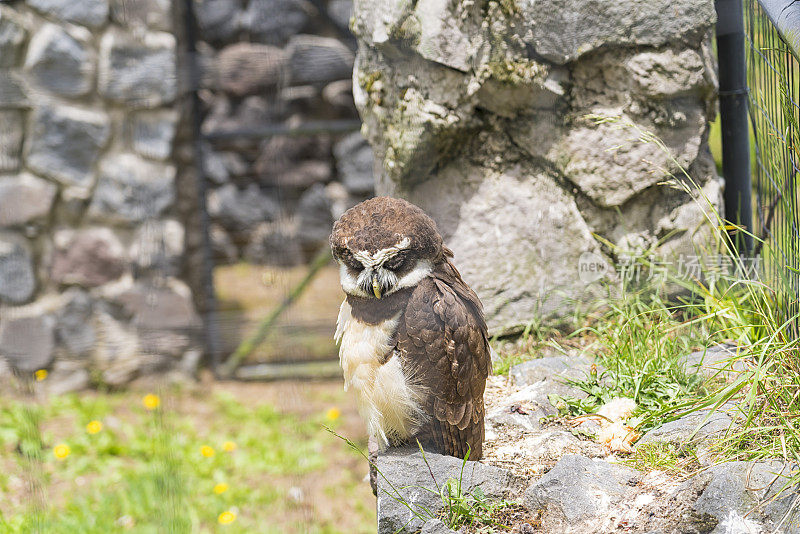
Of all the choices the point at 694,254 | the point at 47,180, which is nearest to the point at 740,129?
the point at 694,254

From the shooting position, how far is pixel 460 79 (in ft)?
7.44

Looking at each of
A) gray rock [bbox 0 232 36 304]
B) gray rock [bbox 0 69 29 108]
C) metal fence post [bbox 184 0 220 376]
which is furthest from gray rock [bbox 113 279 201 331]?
gray rock [bbox 0 69 29 108]

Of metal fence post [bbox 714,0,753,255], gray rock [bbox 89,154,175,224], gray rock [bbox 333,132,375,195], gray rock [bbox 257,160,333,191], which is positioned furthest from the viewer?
gray rock [bbox 257,160,333,191]

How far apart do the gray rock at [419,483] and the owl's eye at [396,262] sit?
0.46 m

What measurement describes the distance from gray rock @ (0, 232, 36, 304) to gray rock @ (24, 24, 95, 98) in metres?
0.91

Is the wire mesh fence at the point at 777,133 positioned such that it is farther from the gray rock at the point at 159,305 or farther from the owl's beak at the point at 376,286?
the gray rock at the point at 159,305

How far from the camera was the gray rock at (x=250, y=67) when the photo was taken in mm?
4672

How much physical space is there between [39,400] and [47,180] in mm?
1289

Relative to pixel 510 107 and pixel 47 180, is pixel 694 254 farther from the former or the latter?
pixel 47 180

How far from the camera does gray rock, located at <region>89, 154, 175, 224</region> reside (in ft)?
14.3

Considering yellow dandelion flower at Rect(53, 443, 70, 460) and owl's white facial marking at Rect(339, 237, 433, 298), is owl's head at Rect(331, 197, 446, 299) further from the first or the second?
yellow dandelion flower at Rect(53, 443, 70, 460)

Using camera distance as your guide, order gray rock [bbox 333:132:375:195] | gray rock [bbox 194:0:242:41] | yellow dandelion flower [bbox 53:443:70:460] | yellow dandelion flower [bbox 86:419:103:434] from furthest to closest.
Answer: gray rock [bbox 333:132:375:195] < gray rock [bbox 194:0:242:41] < yellow dandelion flower [bbox 86:419:103:434] < yellow dandelion flower [bbox 53:443:70:460]

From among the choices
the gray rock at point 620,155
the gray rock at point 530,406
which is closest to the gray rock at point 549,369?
the gray rock at point 530,406

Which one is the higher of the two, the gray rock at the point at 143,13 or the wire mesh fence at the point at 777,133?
the gray rock at the point at 143,13
